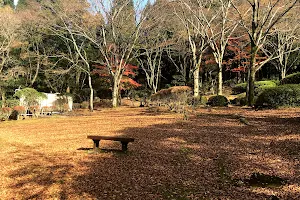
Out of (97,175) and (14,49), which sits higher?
(14,49)

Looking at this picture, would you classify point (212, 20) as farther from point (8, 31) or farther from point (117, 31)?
point (8, 31)

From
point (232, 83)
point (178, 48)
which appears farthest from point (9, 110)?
point (232, 83)

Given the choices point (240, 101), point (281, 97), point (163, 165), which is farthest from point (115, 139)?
point (240, 101)

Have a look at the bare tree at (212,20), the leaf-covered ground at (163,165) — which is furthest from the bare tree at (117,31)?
the leaf-covered ground at (163,165)

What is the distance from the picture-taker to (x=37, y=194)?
166 inches

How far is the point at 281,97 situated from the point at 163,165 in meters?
8.79

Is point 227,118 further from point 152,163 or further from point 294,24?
point 294,24

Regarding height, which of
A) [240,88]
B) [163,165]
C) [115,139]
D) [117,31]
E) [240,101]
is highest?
[117,31]

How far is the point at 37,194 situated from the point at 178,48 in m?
24.4

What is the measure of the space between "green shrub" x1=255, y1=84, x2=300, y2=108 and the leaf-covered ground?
3365 millimetres

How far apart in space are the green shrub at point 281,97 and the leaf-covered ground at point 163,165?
3.36m

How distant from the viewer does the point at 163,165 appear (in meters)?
5.53

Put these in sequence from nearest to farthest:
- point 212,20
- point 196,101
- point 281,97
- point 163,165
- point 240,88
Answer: point 163,165
point 281,97
point 196,101
point 212,20
point 240,88

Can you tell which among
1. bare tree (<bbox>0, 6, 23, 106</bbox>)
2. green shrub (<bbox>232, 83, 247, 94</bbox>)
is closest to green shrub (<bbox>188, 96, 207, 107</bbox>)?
green shrub (<bbox>232, 83, 247, 94</bbox>)
